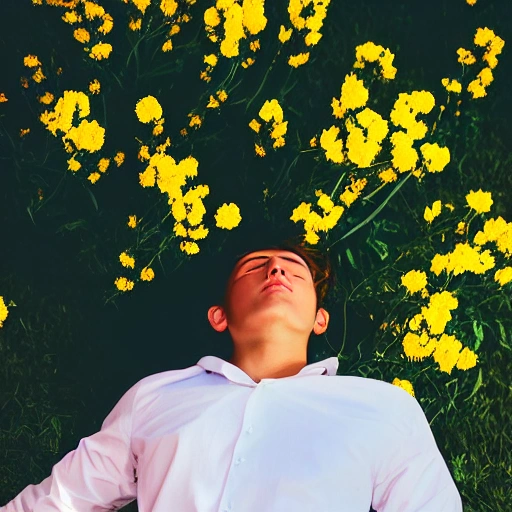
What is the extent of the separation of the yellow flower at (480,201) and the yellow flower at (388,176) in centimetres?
16

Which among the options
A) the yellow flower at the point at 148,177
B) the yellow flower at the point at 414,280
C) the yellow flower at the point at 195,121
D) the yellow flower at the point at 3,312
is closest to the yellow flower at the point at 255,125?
the yellow flower at the point at 195,121

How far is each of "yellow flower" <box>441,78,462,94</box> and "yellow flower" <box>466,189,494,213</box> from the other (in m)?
0.22

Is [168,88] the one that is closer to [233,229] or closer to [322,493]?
[233,229]

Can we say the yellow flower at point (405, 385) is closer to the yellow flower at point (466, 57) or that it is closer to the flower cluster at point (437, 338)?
the flower cluster at point (437, 338)

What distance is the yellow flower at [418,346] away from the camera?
1509mm

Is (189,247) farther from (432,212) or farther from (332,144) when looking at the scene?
(432,212)

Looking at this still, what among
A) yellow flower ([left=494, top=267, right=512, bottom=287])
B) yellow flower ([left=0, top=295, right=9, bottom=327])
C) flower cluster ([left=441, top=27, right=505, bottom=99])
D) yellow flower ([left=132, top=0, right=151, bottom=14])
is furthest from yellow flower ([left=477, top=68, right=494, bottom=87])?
yellow flower ([left=0, top=295, right=9, bottom=327])

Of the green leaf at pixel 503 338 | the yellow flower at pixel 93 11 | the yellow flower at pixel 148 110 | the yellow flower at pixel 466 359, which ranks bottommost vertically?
the yellow flower at pixel 466 359

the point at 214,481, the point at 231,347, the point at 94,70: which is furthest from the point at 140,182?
the point at 214,481

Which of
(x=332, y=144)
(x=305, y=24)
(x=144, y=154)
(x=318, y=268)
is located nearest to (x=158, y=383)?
(x=318, y=268)

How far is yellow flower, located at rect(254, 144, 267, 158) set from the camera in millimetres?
1607

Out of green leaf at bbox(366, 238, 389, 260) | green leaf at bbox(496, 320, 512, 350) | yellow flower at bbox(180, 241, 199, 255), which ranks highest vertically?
green leaf at bbox(366, 238, 389, 260)

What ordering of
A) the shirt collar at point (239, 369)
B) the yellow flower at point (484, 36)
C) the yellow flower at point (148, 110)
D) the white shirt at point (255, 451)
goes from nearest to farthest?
the white shirt at point (255, 451) < the shirt collar at point (239, 369) < the yellow flower at point (484, 36) < the yellow flower at point (148, 110)

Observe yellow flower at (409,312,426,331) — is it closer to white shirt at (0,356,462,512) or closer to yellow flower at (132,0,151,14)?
white shirt at (0,356,462,512)
